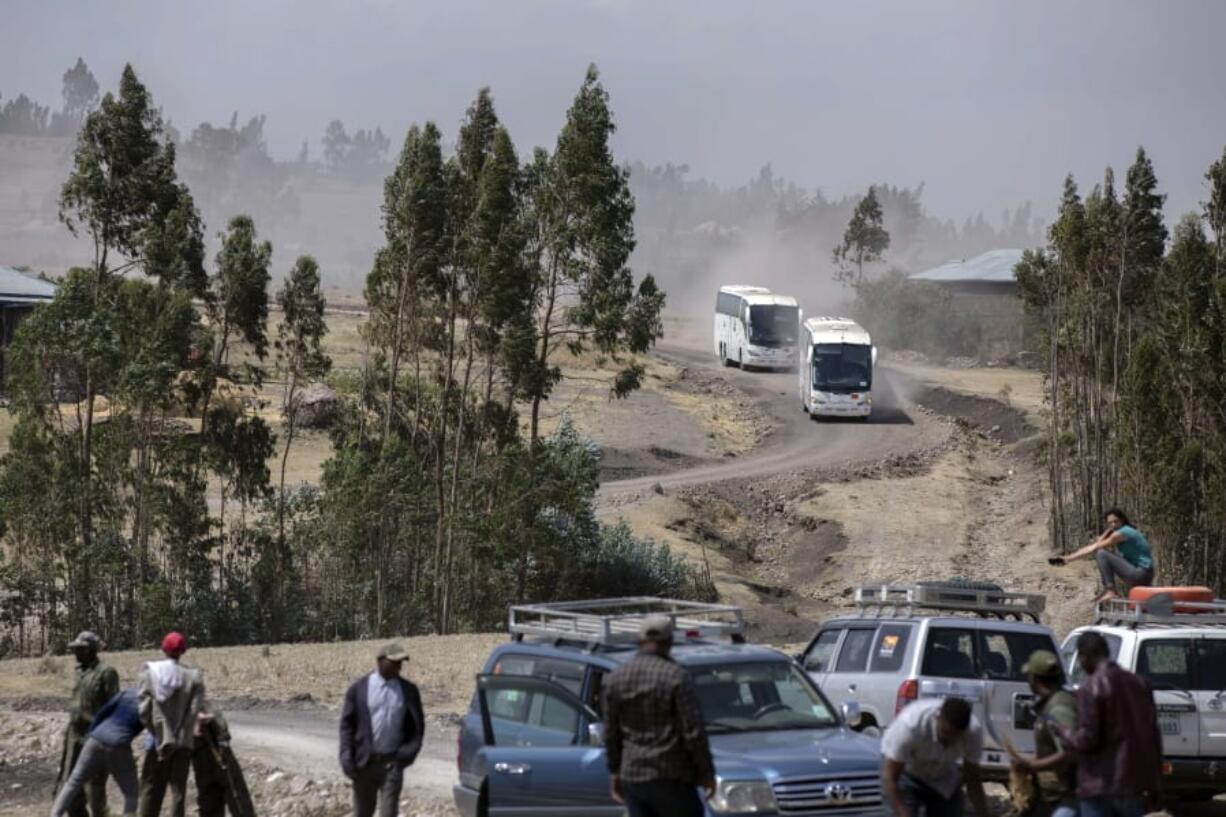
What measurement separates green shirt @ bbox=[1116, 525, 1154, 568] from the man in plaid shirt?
9701 mm

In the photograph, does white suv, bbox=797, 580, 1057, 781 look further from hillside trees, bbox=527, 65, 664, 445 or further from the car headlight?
hillside trees, bbox=527, 65, 664, 445

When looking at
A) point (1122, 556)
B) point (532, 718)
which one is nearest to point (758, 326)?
point (1122, 556)

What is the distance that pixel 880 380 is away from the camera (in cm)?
7662

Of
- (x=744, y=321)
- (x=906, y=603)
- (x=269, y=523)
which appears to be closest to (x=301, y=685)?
(x=906, y=603)

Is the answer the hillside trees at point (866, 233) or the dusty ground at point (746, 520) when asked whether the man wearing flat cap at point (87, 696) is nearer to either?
the dusty ground at point (746, 520)

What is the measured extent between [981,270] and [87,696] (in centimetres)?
10186

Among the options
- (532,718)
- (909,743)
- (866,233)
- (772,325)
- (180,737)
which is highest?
(866,233)

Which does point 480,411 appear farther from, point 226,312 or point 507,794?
point 507,794

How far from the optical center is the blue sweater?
13.5m

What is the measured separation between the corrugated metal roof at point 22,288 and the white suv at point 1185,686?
5527 centimetres

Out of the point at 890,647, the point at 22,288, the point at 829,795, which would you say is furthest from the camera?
the point at 22,288

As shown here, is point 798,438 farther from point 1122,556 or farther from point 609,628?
point 609,628

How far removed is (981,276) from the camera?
356ft

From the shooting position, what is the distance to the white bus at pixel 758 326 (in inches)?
2972
